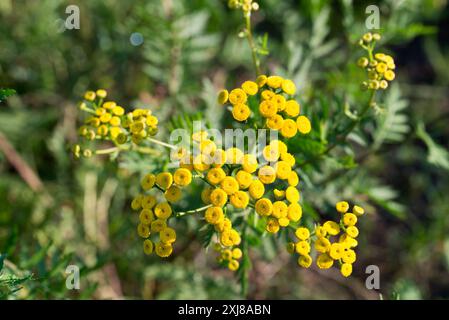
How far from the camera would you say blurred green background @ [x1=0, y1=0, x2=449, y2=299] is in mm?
2738

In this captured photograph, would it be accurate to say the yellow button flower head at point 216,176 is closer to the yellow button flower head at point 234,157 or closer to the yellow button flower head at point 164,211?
the yellow button flower head at point 234,157

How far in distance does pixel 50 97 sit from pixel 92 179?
0.80m

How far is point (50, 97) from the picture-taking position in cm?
363

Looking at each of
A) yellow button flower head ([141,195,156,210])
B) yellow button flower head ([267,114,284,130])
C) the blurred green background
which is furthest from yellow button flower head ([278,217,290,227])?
the blurred green background

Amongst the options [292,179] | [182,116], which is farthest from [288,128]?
[182,116]

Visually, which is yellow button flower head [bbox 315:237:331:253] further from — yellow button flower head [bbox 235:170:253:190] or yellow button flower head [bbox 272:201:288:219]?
yellow button flower head [bbox 235:170:253:190]

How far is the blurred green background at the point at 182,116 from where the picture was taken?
108 inches

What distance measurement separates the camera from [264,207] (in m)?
1.57

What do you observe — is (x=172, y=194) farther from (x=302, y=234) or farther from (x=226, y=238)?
(x=302, y=234)

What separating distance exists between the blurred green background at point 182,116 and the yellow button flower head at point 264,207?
94 centimetres

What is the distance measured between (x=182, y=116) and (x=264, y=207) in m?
1.20

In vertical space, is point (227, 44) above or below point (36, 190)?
above

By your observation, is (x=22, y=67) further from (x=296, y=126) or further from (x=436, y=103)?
(x=436, y=103)
